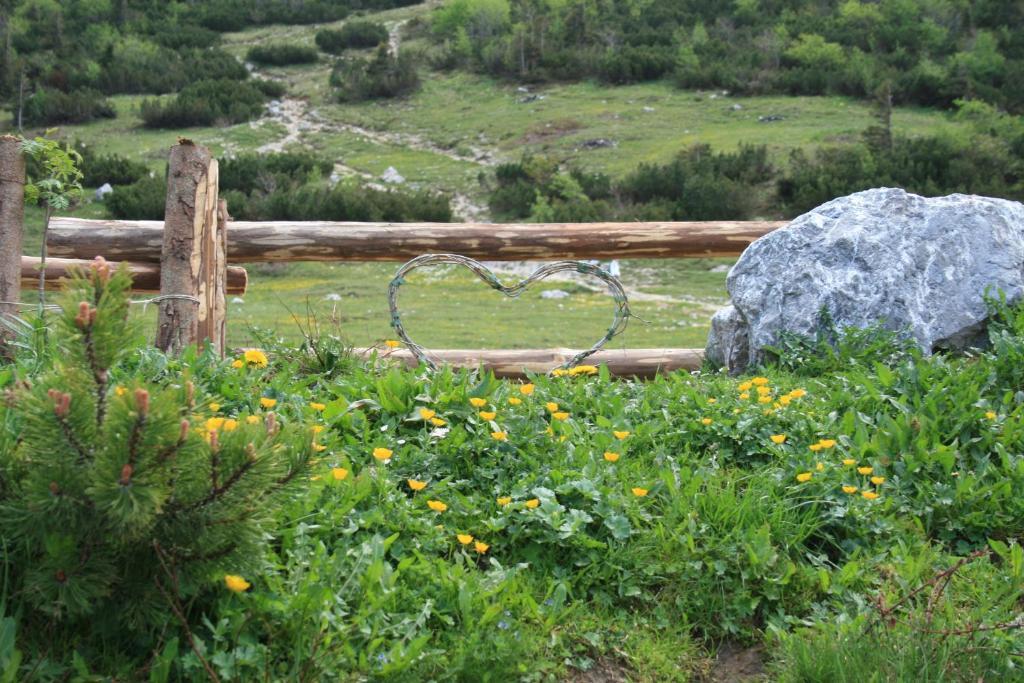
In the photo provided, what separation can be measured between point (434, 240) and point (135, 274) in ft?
6.34

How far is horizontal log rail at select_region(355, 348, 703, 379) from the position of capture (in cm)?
655

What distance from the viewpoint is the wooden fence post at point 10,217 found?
5.14m

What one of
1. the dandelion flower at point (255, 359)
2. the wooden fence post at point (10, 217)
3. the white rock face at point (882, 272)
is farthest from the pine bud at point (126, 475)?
the white rock face at point (882, 272)

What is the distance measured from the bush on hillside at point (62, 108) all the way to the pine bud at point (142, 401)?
82.3 ft

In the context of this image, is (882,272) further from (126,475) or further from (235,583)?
(126,475)

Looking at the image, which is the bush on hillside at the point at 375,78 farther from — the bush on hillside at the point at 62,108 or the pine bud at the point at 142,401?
the pine bud at the point at 142,401

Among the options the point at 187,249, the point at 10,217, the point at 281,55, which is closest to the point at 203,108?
the point at 281,55

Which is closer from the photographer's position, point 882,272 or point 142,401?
point 142,401

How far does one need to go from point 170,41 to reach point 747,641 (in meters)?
33.9

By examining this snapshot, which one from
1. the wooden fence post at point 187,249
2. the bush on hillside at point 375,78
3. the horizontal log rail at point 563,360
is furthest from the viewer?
the bush on hillside at point 375,78

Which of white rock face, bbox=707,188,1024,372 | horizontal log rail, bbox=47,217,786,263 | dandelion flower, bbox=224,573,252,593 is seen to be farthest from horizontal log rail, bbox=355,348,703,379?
dandelion flower, bbox=224,573,252,593

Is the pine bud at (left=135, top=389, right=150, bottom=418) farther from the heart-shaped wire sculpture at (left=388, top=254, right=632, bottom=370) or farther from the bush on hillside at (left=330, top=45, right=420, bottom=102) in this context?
the bush on hillside at (left=330, top=45, right=420, bottom=102)

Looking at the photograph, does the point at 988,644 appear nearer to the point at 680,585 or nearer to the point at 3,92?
the point at 680,585

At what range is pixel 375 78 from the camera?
28.6 m
